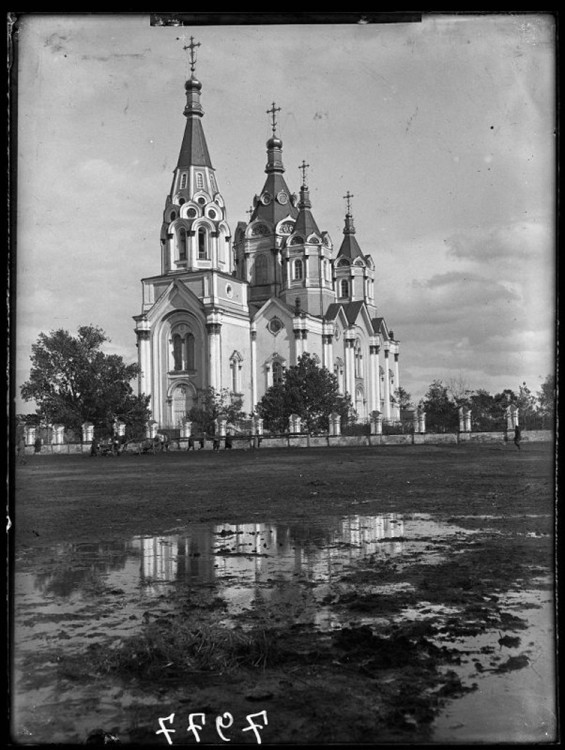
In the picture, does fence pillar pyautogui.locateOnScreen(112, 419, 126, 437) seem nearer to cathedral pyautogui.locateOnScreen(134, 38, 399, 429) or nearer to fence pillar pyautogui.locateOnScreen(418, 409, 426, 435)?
cathedral pyautogui.locateOnScreen(134, 38, 399, 429)

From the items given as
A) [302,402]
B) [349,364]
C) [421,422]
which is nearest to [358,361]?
[349,364]

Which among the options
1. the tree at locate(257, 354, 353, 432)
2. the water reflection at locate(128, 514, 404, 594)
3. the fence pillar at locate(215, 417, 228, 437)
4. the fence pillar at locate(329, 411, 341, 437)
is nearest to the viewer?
the water reflection at locate(128, 514, 404, 594)

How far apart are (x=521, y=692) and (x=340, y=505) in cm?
716

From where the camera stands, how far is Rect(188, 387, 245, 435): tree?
4288cm

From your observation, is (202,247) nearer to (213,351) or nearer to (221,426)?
(213,351)

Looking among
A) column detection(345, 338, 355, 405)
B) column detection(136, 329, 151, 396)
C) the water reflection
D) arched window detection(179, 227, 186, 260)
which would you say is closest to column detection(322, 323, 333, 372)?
column detection(345, 338, 355, 405)

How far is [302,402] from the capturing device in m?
42.5

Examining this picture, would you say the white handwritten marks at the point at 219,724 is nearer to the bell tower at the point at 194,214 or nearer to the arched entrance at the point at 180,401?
the arched entrance at the point at 180,401

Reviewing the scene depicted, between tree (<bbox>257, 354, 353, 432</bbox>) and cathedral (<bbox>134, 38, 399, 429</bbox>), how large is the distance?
15.3 ft

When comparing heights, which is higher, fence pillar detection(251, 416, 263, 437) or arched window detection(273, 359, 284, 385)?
arched window detection(273, 359, 284, 385)

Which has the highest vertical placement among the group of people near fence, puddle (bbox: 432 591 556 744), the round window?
the round window

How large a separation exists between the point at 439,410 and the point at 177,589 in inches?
1545

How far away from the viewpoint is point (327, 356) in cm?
5425

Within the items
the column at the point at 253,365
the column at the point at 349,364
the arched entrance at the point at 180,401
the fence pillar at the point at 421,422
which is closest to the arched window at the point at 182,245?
the column at the point at 253,365
